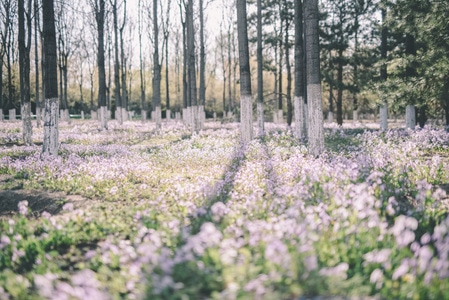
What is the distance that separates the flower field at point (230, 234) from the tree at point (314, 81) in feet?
1.94

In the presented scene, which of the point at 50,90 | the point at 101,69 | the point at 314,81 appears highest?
the point at 101,69

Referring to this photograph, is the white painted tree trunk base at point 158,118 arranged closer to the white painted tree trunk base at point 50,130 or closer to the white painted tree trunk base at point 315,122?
the white painted tree trunk base at point 50,130

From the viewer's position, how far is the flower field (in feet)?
10.2

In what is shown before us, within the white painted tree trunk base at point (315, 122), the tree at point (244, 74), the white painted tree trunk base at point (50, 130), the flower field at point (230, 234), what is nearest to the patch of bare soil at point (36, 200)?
the flower field at point (230, 234)

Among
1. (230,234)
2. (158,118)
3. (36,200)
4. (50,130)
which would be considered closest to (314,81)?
(230,234)

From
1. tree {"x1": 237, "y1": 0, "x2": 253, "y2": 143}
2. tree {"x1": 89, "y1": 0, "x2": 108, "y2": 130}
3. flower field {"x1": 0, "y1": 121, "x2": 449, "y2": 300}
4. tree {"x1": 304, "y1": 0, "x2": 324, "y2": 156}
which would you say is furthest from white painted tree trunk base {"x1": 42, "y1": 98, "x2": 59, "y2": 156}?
tree {"x1": 89, "y1": 0, "x2": 108, "y2": 130}

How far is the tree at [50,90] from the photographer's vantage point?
11.6 metres

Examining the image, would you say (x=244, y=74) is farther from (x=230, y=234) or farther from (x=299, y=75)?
(x=230, y=234)

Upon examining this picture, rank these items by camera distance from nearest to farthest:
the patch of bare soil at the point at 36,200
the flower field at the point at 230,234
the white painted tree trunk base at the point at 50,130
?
the flower field at the point at 230,234
the patch of bare soil at the point at 36,200
the white painted tree trunk base at the point at 50,130

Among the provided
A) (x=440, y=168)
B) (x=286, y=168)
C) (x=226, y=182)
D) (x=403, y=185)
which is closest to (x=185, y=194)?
(x=226, y=182)

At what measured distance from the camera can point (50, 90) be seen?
1184 cm

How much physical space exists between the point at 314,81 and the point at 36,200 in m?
7.95

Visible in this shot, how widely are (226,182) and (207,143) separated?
766cm

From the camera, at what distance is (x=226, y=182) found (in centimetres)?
827
